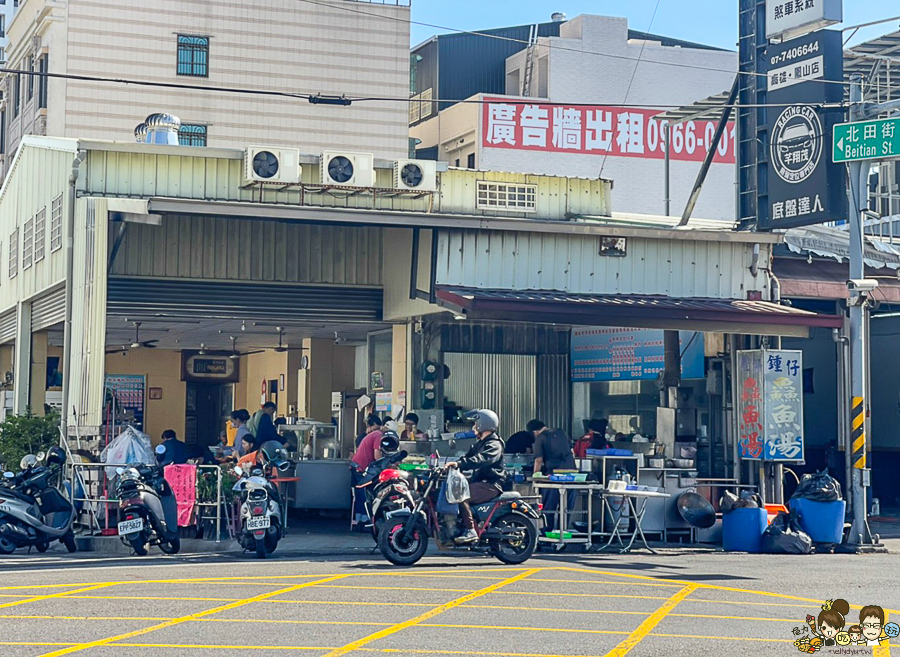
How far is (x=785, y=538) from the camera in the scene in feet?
57.0

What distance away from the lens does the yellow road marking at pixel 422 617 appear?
9.09 meters

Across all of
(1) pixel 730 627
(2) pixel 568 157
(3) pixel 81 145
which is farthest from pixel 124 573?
(2) pixel 568 157

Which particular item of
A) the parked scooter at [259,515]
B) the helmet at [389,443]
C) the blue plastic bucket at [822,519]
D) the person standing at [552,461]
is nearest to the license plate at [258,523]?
the parked scooter at [259,515]

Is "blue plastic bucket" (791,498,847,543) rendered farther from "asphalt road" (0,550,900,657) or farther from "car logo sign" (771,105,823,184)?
"car logo sign" (771,105,823,184)

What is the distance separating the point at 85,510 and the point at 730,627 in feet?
34.0

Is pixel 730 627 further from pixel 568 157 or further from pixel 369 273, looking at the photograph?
pixel 568 157

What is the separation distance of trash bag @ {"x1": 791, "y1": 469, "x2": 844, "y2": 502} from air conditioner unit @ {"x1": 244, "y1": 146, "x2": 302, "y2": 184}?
28.8 ft

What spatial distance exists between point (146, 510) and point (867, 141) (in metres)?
10.8

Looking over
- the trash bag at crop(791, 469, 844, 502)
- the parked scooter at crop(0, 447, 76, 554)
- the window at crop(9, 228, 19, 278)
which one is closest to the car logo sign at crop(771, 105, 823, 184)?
the trash bag at crop(791, 469, 844, 502)

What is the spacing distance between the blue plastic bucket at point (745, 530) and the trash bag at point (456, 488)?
4.80m

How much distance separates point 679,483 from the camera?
18.6 m

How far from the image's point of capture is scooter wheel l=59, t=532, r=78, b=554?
55.8ft

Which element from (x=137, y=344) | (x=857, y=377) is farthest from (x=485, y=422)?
(x=137, y=344)

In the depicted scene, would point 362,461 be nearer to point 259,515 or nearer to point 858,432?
point 259,515
